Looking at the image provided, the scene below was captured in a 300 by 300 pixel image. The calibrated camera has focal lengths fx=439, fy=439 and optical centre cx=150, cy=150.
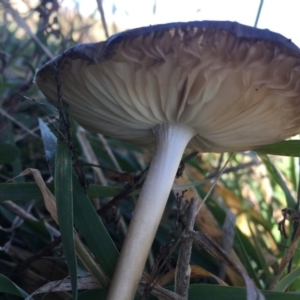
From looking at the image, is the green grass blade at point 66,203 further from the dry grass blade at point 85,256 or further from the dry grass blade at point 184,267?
the dry grass blade at point 184,267

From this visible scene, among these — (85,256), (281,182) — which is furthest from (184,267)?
(281,182)

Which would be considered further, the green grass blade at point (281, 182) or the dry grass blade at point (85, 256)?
the green grass blade at point (281, 182)

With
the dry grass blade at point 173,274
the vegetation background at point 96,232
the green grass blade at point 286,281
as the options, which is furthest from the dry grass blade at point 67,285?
the green grass blade at point 286,281

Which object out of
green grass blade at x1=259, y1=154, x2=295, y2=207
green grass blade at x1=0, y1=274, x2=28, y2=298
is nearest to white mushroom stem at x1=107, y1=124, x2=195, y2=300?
green grass blade at x1=0, y1=274, x2=28, y2=298

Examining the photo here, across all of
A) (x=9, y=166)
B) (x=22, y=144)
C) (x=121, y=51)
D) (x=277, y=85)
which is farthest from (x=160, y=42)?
(x=22, y=144)

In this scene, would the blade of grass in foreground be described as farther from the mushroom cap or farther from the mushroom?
the mushroom cap

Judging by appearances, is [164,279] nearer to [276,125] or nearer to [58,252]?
[58,252]

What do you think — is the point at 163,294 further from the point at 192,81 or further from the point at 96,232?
the point at 192,81
